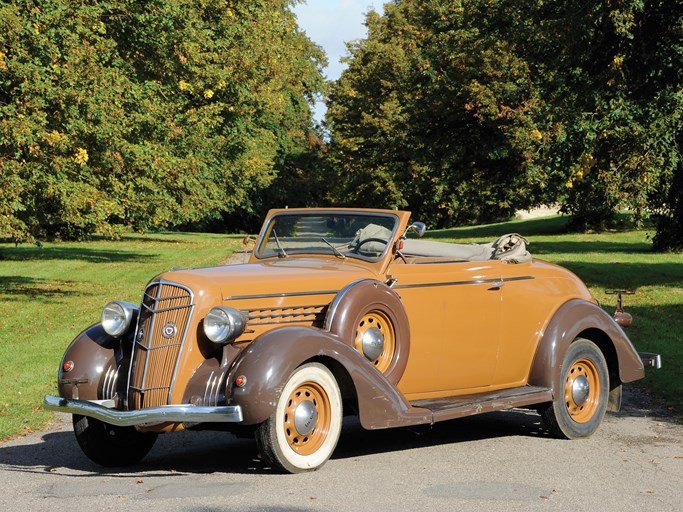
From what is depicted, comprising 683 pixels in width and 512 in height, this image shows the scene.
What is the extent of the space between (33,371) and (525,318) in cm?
657

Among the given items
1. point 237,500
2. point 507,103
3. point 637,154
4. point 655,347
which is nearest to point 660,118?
point 637,154

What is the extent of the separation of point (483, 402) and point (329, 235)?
1.86 m

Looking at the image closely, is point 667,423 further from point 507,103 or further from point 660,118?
point 507,103

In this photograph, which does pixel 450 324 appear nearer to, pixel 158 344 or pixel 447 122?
pixel 158 344

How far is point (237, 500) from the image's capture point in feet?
20.0

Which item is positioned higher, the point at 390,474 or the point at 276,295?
the point at 276,295

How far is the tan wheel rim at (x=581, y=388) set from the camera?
8617 millimetres

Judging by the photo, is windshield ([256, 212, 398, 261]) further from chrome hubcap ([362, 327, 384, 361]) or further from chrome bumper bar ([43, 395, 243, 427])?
chrome bumper bar ([43, 395, 243, 427])

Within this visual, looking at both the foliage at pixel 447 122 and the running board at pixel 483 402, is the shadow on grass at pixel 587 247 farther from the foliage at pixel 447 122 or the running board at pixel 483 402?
the running board at pixel 483 402

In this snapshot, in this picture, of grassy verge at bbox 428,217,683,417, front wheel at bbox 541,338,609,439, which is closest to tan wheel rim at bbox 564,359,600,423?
front wheel at bbox 541,338,609,439

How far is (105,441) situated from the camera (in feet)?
24.6

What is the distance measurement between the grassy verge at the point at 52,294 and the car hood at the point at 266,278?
265 cm

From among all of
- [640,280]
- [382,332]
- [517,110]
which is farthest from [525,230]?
[382,332]

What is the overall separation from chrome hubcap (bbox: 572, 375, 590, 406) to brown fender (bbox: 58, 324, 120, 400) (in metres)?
3.76
